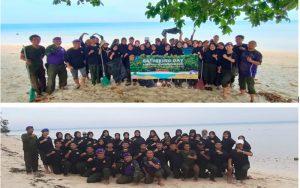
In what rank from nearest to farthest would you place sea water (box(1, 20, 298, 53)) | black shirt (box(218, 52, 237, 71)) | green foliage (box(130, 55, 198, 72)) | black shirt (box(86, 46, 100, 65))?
black shirt (box(218, 52, 237, 71))
black shirt (box(86, 46, 100, 65))
green foliage (box(130, 55, 198, 72))
sea water (box(1, 20, 298, 53))

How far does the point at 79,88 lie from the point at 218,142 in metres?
2.52

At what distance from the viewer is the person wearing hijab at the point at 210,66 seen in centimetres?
729

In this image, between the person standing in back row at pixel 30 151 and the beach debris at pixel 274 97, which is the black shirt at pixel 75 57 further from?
the beach debris at pixel 274 97

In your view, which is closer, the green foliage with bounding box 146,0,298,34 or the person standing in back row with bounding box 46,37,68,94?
the green foliage with bounding box 146,0,298,34

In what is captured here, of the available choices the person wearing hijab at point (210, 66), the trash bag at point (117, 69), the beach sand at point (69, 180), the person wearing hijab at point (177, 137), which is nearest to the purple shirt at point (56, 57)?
the trash bag at point (117, 69)

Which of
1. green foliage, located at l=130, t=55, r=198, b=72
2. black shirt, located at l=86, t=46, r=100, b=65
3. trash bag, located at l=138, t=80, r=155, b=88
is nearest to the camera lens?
black shirt, located at l=86, t=46, r=100, b=65

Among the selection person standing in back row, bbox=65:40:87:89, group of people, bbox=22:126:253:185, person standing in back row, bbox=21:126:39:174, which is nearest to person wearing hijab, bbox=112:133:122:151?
group of people, bbox=22:126:253:185

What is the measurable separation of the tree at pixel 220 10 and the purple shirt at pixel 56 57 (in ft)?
5.73

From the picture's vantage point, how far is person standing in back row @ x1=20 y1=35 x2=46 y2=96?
659cm

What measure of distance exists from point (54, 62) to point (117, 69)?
118 centimetres

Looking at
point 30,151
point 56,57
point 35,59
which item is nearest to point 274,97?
point 56,57

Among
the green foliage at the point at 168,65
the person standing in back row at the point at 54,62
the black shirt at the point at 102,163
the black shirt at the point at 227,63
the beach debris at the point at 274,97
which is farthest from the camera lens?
the beach debris at the point at 274,97

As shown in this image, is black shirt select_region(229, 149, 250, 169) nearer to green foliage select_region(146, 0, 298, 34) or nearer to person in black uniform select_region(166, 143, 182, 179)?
person in black uniform select_region(166, 143, 182, 179)

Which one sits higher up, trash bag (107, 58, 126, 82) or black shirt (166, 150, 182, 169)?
trash bag (107, 58, 126, 82)
